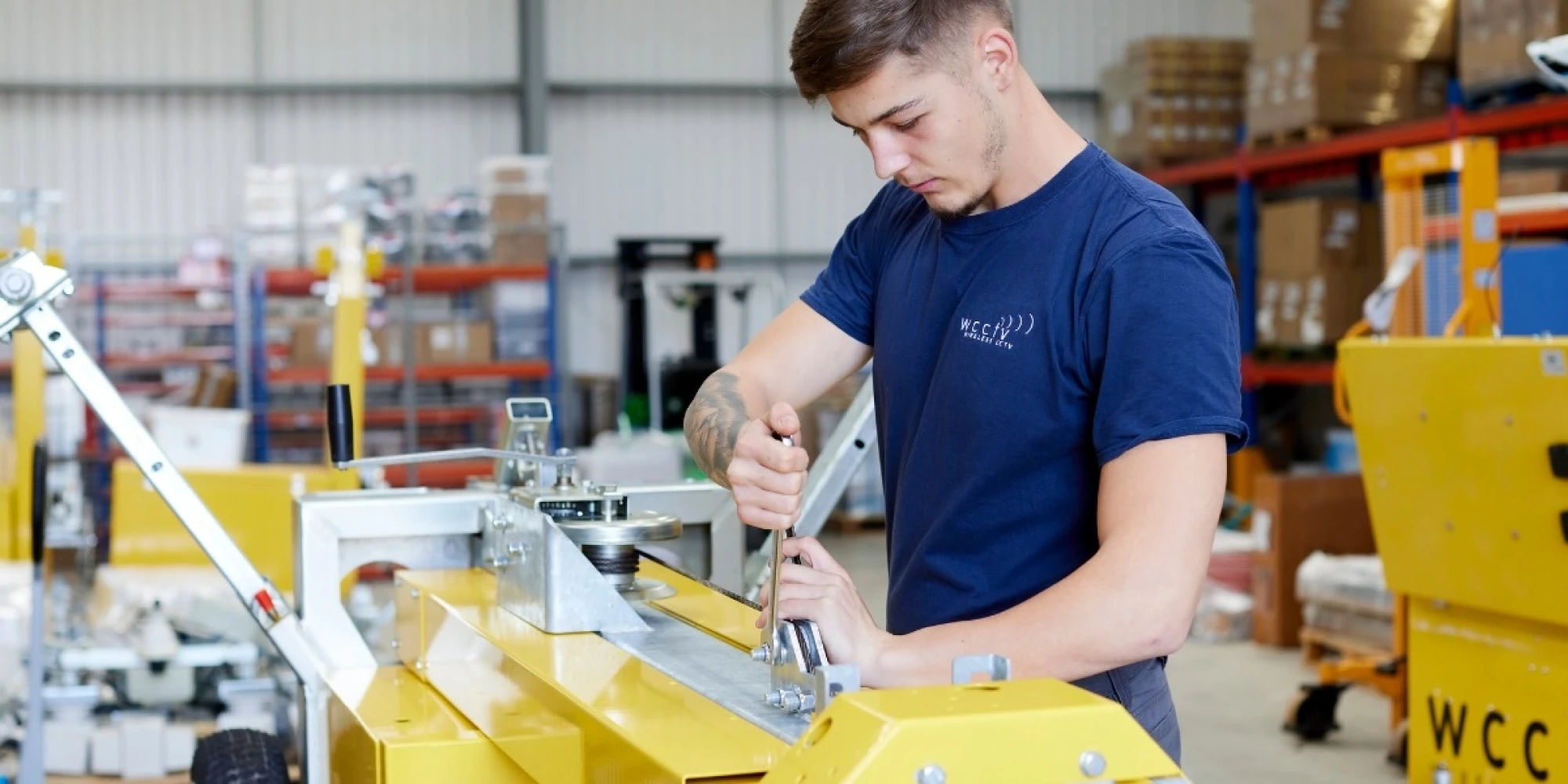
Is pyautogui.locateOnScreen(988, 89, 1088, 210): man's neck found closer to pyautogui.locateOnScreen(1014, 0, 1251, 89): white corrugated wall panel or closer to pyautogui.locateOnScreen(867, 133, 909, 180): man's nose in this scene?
pyautogui.locateOnScreen(867, 133, 909, 180): man's nose

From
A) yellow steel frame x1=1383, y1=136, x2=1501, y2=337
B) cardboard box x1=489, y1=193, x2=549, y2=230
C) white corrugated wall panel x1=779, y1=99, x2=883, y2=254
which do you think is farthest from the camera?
white corrugated wall panel x1=779, y1=99, x2=883, y2=254

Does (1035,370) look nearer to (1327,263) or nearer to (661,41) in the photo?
(1327,263)

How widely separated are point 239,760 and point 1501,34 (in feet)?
22.0

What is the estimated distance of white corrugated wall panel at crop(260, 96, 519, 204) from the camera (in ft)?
39.5

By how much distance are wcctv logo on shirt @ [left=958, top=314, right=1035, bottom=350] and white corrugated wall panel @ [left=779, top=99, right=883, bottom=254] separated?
36.7ft

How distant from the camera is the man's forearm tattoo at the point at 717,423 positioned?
1810mm

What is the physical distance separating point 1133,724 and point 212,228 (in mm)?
11889

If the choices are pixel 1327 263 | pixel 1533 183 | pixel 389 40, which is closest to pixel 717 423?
pixel 1533 183

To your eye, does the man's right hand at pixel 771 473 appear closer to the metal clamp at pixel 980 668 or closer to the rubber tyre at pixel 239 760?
the metal clamp at pixel 980 668

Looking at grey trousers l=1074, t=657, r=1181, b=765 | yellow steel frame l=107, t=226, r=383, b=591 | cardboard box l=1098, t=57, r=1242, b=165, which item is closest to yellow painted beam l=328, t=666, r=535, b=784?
grey trousers l=1074, t=657, r=1181, b=765

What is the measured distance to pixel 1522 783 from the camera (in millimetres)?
3711

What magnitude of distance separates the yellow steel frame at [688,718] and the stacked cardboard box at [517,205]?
8059mm

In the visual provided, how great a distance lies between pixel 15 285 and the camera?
218 centimetres

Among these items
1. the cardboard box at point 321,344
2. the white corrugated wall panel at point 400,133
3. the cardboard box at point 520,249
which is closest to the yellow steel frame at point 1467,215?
the cardboard box at point 520,249
